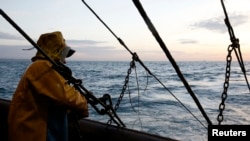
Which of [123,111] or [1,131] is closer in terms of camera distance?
[1,131]

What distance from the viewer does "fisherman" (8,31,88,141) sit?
246cm

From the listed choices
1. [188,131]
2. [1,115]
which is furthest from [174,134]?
[1,115]

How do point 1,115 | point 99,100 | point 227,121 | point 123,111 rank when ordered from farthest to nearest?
point 123,111 → point 227,121 → point 1,115 → point 99,100

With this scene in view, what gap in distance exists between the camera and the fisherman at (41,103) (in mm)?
2465

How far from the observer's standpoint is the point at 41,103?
258 cm

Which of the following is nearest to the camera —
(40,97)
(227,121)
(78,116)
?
(40,97)

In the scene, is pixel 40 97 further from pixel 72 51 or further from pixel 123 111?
pixel 123 111

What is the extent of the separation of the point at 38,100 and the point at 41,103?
41 mm

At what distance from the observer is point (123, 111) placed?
15.8m

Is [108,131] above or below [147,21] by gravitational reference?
below

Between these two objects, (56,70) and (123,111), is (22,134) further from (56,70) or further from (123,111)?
(123,111)

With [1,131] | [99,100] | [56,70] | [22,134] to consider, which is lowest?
[1,131]

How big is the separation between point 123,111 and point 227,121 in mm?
5376

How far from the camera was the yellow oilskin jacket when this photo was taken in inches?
96.9
